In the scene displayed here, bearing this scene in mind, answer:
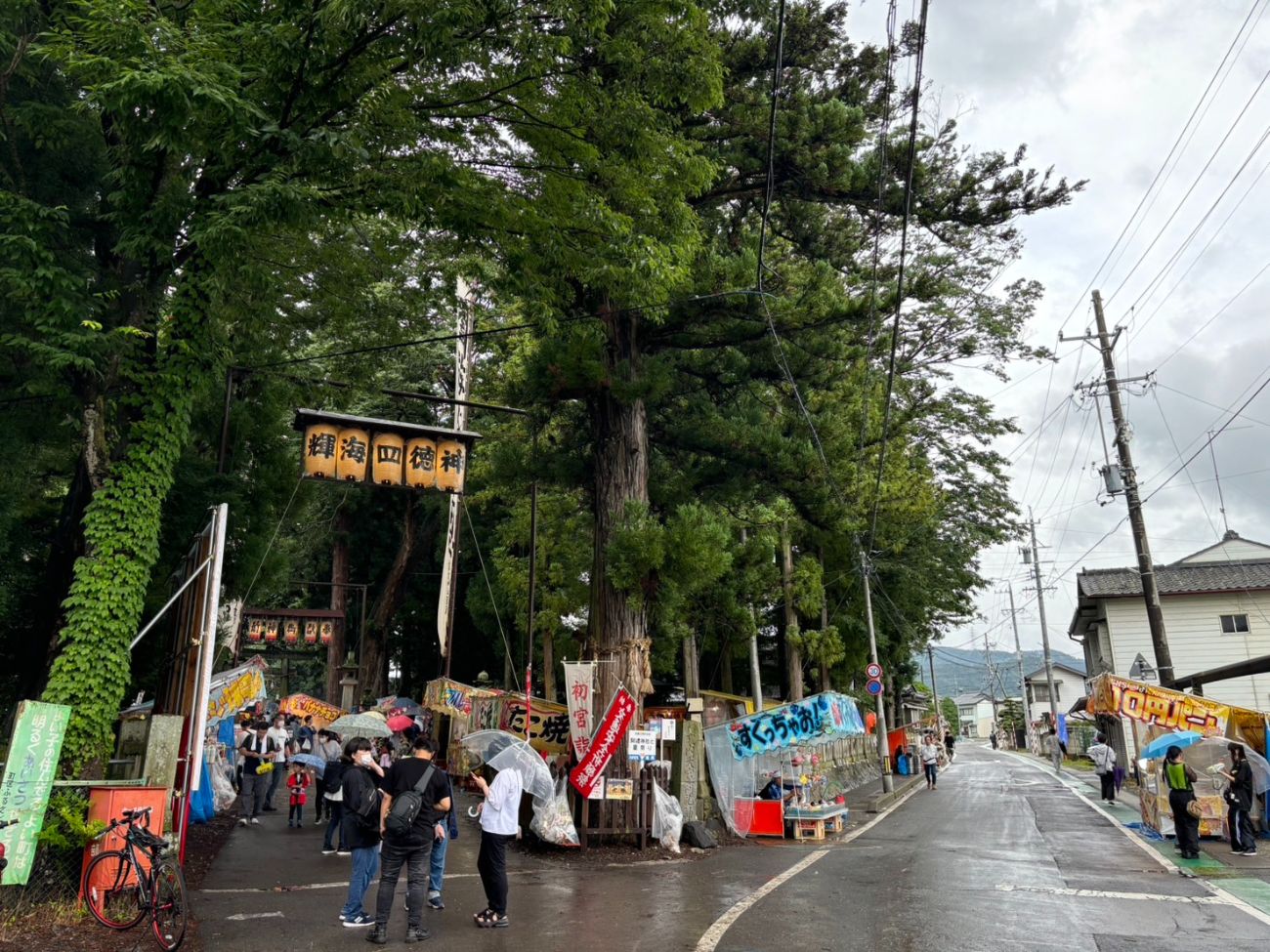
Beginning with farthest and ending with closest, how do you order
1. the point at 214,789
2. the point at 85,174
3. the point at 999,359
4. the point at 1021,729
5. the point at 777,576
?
→ the point at 1021,729 → the point at 999,359 → the point at 777,576 → the point at 214,789 → the point at 85,174

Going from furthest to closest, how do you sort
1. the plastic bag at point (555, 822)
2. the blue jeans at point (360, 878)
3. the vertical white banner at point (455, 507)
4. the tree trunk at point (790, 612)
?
the tree trunk at point (790, 612)
the vertical white banner at point (455, 507)
the plastic bag at point (555, 822)
the blue jeans at point (360, 878)

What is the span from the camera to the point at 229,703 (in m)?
13.8

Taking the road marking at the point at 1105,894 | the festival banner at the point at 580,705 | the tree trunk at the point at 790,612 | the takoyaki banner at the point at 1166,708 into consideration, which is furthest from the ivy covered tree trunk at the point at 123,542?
the tree trunk at the point at 790,612

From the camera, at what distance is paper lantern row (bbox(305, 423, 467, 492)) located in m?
13.6

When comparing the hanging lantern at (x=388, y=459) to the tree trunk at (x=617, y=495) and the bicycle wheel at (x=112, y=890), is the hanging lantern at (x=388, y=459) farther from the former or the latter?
the bicycle wheel at (x=112, y=890)

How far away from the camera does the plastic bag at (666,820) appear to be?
1234cm

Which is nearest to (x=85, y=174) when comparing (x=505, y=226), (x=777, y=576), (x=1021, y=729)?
(x=505, y=226)

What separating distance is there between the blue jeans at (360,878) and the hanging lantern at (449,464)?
8.14 m

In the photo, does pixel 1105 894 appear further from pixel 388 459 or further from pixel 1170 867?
pixel 388 459

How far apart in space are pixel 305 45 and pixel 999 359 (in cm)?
2471

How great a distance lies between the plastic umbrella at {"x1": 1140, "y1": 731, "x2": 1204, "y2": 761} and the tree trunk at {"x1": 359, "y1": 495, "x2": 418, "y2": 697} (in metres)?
25.9

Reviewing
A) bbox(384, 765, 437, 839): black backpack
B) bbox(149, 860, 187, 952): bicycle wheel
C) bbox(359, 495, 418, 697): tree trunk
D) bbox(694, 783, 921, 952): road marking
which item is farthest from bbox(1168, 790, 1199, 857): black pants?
bbox(359, 495, 418, 697): tree trunk

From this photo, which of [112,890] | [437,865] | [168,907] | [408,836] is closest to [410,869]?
[408,836]

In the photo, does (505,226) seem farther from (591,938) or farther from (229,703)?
(229,703)
